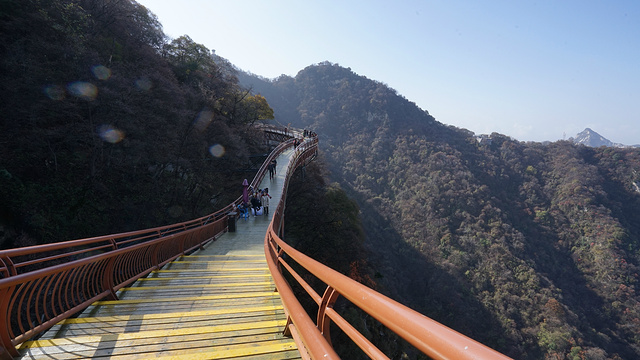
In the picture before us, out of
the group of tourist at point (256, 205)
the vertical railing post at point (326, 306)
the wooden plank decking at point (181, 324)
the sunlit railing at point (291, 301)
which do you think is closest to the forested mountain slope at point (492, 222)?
the group of tourist at point (256, 205)

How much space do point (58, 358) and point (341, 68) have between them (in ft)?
408

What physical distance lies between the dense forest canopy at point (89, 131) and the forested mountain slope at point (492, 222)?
67.6ft

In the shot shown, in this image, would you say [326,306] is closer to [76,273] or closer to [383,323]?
[383,323]

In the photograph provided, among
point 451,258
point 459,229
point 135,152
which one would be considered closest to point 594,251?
point 459,229

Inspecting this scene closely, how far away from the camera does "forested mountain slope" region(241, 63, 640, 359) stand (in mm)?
41219

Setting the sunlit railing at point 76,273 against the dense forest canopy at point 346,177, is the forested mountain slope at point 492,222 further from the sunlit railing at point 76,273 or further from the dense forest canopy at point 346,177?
the sunlit railing at point 76,273

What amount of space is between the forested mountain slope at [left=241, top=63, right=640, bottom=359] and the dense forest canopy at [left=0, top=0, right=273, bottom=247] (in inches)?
811

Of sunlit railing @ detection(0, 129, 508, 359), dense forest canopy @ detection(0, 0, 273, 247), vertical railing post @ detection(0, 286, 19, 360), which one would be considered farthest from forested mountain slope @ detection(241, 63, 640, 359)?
vertical railing post @ detection(0, 286, 19, 360)

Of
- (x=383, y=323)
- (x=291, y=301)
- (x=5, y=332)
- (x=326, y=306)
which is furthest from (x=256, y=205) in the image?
(x=383, y=323)

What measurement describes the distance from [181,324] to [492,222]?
69.9 metres

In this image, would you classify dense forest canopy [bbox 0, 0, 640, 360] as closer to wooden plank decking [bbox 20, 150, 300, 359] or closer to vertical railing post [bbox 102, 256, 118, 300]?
vertical railing post [bbox 102, 256, 118, 300]

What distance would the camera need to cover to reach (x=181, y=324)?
3289mm

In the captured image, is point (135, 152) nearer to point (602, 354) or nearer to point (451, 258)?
point (451, 258)

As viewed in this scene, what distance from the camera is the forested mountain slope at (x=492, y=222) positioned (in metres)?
41.2
